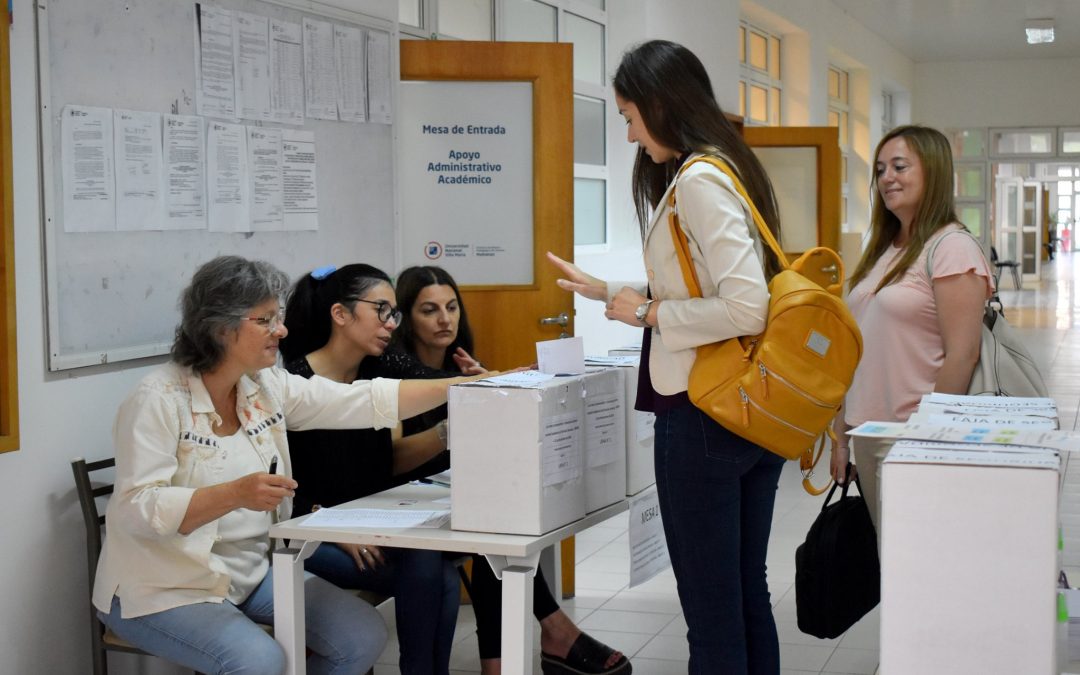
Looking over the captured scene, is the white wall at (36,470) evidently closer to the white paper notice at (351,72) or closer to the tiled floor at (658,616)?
the tiled floor at (658,616)

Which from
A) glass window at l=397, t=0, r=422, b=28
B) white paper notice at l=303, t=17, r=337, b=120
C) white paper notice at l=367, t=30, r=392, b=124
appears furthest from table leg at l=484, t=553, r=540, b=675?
glass window at l=397, t=0, r=422, b=28

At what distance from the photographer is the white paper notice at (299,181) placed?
142 inches

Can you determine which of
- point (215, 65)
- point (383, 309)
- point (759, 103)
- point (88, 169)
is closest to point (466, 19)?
point (215, 65)

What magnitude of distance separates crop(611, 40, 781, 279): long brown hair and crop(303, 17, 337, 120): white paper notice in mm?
1736

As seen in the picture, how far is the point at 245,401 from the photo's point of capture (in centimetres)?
262

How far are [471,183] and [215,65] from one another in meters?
1.35

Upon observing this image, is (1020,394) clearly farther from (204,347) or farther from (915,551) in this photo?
(204,347)

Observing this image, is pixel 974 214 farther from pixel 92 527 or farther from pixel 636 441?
pixel 92 527

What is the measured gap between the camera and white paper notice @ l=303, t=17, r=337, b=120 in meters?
3.70

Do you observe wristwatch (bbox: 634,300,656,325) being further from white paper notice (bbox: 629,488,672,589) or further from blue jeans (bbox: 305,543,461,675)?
blue jeans (bbox: 305,543,461,675)

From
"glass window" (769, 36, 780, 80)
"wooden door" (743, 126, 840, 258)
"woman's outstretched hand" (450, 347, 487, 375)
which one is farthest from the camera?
"glass window" (769, 36, 780, 80)

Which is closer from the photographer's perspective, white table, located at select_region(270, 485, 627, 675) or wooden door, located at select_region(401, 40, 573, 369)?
white table, located at select_region(270, 485, 627, 675)

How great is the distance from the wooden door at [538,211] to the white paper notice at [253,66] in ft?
3.58

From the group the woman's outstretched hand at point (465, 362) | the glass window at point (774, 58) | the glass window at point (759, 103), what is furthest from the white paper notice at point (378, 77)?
the glass window at point (774, 58)
